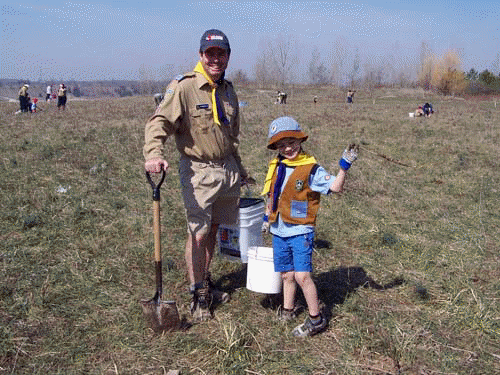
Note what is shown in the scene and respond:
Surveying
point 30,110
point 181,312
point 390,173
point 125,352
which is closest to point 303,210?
point 181,312

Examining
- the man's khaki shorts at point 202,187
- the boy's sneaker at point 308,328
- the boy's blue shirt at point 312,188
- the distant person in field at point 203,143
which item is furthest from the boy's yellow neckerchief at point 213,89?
the boy's sneaker at point 308,328

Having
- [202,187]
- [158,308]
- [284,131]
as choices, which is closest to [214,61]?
[284,131]

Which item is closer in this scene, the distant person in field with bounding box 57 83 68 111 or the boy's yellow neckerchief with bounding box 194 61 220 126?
the boy's yellow neckerchief with bounding box 194 61 220 126

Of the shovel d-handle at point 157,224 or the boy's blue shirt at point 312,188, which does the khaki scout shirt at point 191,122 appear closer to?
the shovel d-handle at point 157,224

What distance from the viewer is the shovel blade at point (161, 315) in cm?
360

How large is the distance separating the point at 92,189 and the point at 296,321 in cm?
452

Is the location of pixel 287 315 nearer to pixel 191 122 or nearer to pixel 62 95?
pixel 191 122

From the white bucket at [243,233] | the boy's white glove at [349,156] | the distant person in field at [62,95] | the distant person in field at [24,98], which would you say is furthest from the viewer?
the distant person in field at [62,95]

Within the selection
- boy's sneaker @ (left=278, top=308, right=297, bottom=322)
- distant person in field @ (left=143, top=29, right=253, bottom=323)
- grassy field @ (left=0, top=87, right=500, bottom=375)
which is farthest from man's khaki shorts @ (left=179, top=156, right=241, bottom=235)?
boy's sneaker @ (left=278, top=308, right=297, bottom=322)

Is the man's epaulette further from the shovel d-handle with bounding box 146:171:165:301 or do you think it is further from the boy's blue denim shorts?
the boy's blue denim shorts

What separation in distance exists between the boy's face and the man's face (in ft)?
2.44

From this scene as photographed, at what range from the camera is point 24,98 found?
2092 centimetres

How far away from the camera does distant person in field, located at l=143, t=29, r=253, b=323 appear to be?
11.6 ft

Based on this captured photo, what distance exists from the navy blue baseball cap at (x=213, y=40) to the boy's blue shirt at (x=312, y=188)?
3.59 ft
